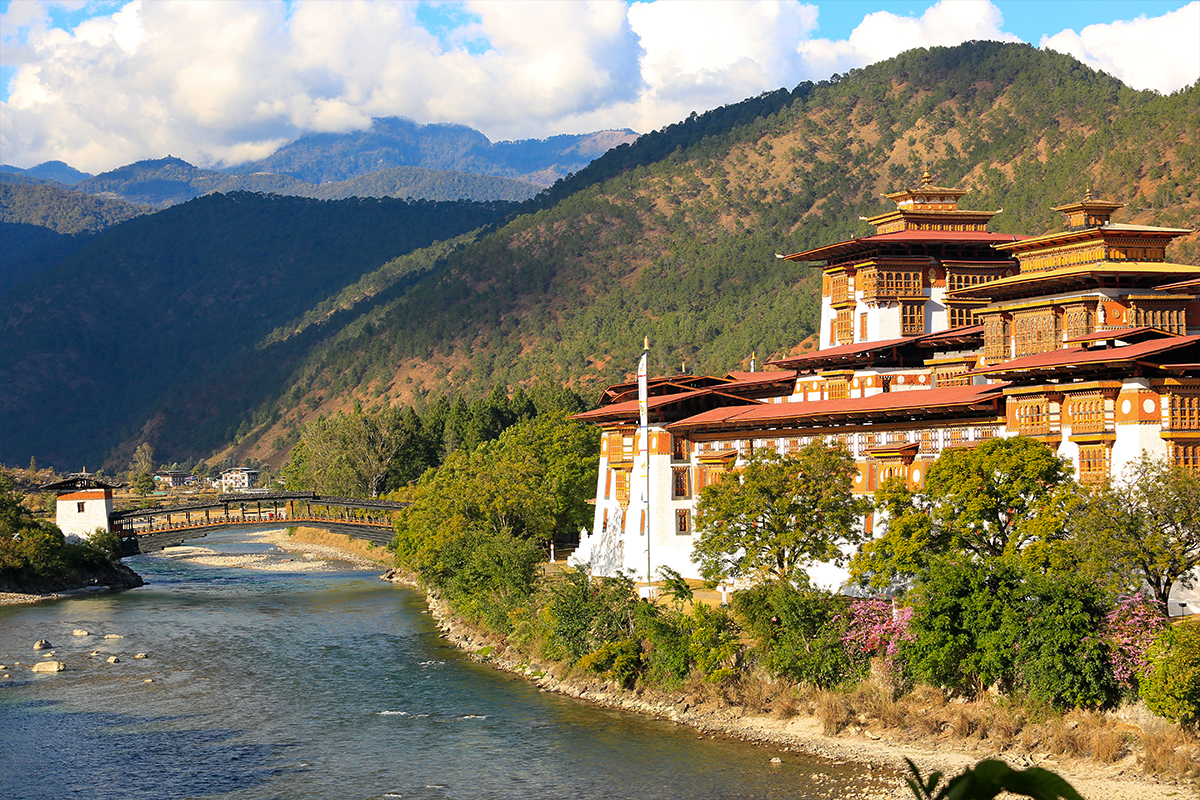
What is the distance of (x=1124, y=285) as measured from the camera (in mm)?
54750

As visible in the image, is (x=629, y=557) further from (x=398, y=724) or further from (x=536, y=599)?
(x=398, y=724)

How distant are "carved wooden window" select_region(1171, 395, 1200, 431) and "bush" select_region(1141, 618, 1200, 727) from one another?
8.86m

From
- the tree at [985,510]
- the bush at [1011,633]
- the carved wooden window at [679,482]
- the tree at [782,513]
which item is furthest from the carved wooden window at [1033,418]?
the carved wooden window at [679,482]

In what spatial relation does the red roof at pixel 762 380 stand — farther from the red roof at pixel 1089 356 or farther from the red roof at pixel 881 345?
the red roof at pixel 1089 356

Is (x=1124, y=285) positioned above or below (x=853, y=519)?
above

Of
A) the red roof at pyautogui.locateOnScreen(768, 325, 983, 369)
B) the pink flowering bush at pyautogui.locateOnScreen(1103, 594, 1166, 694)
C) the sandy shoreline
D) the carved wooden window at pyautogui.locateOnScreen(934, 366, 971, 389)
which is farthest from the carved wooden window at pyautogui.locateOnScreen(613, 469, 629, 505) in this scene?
the pink flowering bush at pyautogui.locateOnScreen(1103, 594, 1166, 694)

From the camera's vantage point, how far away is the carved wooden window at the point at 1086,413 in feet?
155

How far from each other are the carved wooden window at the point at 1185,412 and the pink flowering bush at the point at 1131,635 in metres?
7.25

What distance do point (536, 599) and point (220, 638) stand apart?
853 inches

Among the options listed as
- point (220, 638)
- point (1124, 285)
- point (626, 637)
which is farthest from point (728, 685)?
point (220, 638)

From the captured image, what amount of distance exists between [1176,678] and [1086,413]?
1275 centimetres

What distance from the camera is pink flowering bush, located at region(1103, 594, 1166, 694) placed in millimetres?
40719

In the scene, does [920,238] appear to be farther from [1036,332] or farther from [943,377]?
[1036,332]

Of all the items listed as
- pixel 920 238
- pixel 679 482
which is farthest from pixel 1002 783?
pixel 920 238
